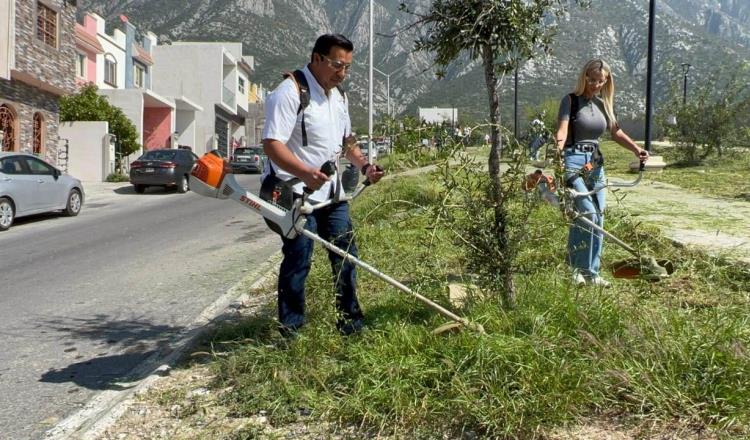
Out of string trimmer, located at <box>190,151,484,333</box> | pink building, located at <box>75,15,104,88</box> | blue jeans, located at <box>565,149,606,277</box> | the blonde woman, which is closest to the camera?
string trimmer, located at <box>190,151,484,333</box>

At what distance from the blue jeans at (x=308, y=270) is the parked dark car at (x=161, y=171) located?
16223 mm

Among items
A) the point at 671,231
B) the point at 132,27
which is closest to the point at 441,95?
the point at 132,27

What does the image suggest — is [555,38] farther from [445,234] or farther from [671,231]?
[671,231]

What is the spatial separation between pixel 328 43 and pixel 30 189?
1077 centimetres

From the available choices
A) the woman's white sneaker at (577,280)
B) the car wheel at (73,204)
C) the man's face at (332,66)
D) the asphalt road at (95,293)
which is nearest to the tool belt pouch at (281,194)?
the man's face at (332,66)

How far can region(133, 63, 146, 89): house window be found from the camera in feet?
121

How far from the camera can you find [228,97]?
45000 mm

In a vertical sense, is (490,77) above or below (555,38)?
below

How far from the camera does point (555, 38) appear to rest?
149 inches

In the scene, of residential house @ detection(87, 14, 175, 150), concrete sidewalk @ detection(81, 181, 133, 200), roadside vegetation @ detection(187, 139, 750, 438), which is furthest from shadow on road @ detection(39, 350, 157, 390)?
residential house @ detection(87, 14, 175, 150)

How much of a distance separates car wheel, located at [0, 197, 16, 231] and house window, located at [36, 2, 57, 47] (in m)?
10.9

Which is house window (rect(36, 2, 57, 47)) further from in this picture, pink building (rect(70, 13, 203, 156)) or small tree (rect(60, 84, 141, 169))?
pink building (rect(70, 13, 203, 156))

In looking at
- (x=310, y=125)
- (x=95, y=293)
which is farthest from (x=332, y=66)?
(x=95, y=293)

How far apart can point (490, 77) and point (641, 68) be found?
128 metres
